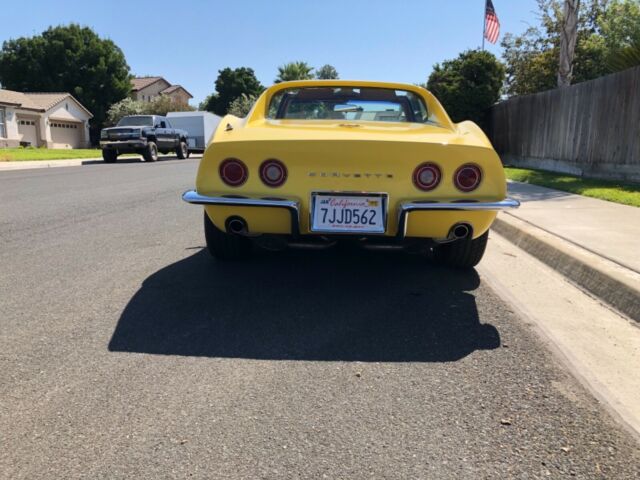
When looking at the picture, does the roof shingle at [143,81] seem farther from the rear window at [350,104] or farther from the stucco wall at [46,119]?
the rear window at [350,104]

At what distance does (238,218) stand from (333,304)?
858mm

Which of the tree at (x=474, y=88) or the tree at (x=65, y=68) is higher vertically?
the tree at (x=65, y=68)

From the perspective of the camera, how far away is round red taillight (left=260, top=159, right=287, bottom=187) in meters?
3.59

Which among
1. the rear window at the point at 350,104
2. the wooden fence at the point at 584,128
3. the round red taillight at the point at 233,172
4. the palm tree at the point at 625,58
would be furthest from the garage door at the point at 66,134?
the round red taillight at the point at 233,172

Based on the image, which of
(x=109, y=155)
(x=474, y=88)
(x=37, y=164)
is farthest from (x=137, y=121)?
(x=474, y=88)

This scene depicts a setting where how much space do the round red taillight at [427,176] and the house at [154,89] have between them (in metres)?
65.3

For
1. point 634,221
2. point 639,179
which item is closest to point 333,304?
point 634,221

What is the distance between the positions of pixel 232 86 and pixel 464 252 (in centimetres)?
7645

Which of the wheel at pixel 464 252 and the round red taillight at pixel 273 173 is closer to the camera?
the round red taillight at pixel 273 173

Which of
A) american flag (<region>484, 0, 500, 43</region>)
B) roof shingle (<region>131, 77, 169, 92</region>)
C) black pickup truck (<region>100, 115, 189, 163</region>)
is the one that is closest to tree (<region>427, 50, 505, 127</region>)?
american flag (<region>484, 0, 500, 43</region>)

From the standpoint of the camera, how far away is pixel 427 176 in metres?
3.58

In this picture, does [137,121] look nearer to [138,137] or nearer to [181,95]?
[138,137]

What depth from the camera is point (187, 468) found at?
2012 mm

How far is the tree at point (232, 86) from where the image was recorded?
252ft
